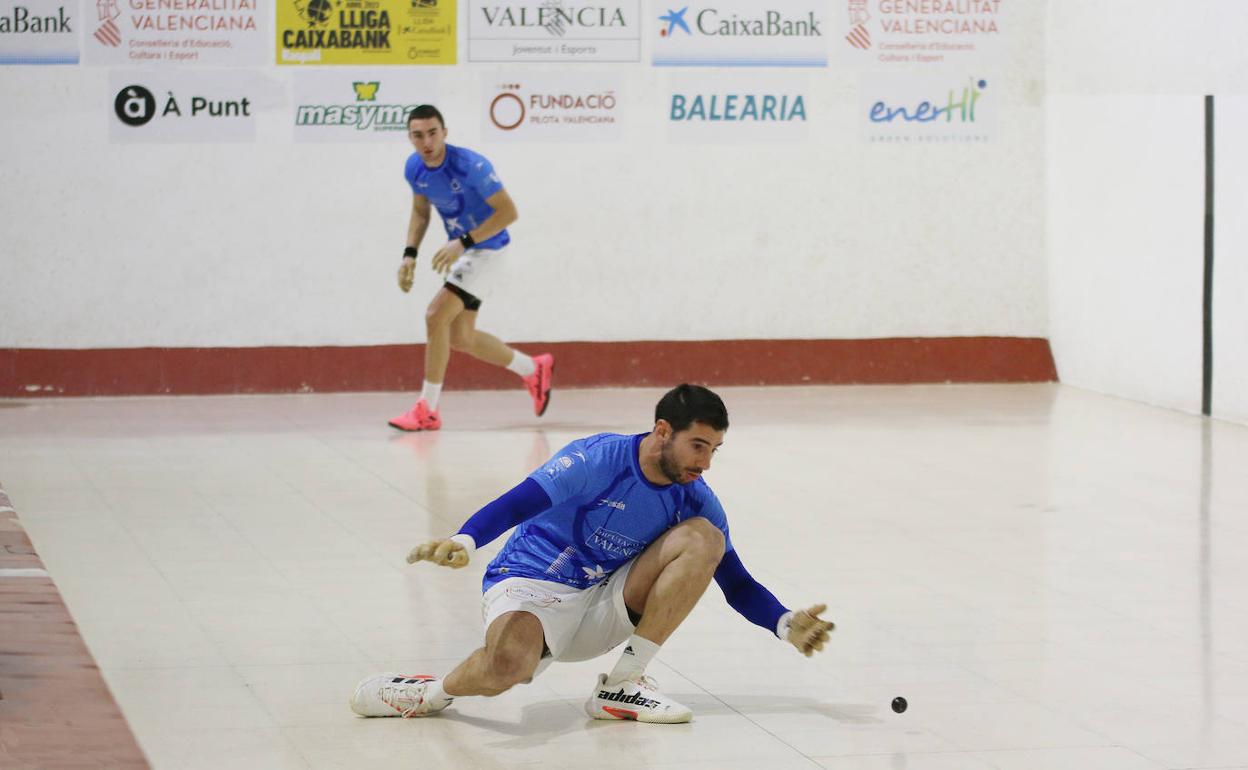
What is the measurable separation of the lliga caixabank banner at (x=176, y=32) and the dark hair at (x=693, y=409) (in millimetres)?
8535

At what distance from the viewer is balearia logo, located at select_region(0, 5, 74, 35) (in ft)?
41.0

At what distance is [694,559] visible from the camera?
16.8ft

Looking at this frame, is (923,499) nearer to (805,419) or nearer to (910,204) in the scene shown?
(805,419)

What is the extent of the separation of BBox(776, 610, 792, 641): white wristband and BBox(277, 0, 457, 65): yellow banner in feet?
27.9

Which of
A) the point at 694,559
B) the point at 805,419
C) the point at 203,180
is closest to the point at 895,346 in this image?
the point at 805,419

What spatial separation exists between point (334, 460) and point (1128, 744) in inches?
230

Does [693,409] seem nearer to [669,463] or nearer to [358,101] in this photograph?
[669,463]

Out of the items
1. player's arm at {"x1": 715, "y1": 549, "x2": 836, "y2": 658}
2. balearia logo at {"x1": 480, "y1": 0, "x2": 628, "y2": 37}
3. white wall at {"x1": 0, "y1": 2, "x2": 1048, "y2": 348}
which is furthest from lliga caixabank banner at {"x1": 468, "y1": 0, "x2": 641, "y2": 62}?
player's arm at {"x1": 715, "y1": 549, "x2": 836, "y2": 658}

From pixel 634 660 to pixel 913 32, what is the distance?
30.3ft

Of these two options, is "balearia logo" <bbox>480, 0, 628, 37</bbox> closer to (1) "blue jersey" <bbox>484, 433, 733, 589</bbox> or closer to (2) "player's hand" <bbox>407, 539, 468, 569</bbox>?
(1) "blue jersey" <bbox>484, 433, 733, 589</bbox>

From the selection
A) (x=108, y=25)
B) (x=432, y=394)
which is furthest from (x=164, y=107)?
(x=432, y=394)

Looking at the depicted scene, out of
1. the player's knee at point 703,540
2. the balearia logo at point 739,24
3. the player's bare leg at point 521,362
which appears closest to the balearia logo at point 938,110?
the balearia logo at point 739,24

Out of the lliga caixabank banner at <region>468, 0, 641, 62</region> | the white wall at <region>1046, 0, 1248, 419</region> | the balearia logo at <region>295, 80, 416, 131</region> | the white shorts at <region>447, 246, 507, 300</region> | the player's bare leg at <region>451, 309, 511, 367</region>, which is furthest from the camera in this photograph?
the lliga caixabank banner at <region>468, 0, 641, 62</region>

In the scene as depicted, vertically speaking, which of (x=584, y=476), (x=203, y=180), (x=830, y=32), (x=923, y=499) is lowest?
(x=923, y=499)
